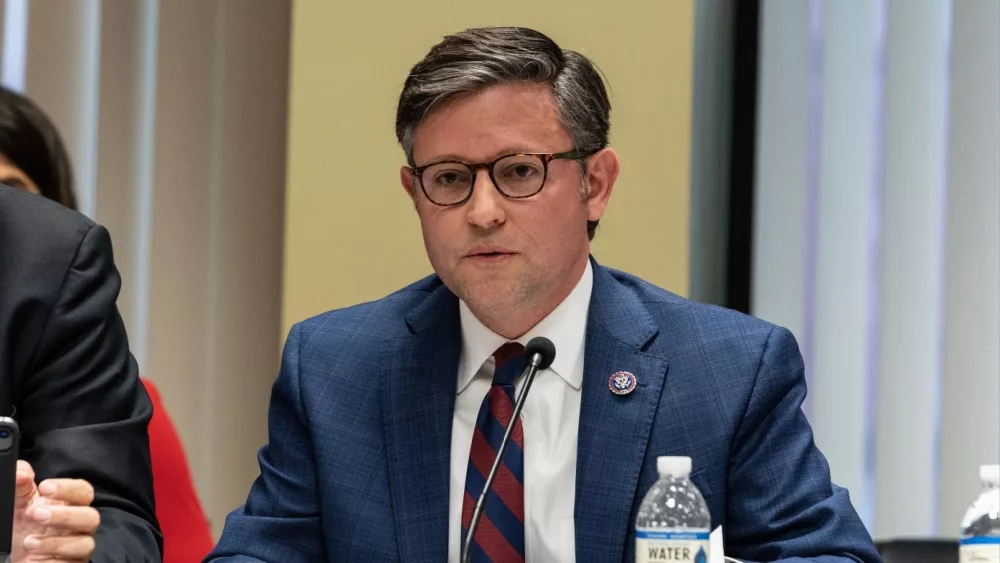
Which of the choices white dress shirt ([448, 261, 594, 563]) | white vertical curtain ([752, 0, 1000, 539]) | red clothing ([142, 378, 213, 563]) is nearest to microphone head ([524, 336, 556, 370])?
white dress shirt ([448, 261, 594, 563])

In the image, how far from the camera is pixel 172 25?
3.48 m

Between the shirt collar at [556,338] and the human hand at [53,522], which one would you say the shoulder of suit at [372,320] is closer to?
the shirt collar at [556,338]

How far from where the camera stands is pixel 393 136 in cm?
320

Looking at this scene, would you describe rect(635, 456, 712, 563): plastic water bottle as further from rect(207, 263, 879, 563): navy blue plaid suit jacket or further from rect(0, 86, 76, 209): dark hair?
rect(0, 86, 76, 209): dark hair

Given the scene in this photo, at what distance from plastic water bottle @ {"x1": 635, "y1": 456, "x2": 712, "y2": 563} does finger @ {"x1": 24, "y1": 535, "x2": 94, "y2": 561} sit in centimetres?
71

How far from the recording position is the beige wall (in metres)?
3.12

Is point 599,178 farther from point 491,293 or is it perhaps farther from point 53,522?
point 53,522

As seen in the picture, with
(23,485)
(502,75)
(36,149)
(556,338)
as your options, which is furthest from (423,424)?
(36,149)

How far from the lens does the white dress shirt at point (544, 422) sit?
1.96 meters

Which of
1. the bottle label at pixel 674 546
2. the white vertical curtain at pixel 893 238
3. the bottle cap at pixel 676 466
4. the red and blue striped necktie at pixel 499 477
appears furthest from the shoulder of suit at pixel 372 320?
the white vertical curtain at pixel 893 238

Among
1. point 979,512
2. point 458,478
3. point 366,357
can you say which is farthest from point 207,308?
point 979,512

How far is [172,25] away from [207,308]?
2.62ft

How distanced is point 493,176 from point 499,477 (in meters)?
0.48

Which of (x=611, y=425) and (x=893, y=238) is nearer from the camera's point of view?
(x=611, y=425)
